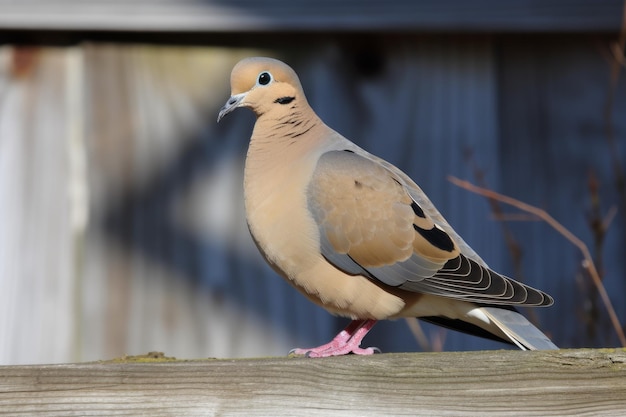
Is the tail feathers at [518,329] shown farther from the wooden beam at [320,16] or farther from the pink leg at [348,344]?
the wooden beam at [320,16]

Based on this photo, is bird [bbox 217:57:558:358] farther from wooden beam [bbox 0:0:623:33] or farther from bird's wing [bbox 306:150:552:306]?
wooden beam [bbox 0:0:623:33]

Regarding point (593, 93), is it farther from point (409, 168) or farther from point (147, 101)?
point (147, 101)

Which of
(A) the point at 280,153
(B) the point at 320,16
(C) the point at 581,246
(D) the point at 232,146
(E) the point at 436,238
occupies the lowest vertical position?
(C) the point at 581,246

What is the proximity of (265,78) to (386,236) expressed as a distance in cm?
58

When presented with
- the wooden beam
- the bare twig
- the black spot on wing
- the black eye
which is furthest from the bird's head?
the wooden beam

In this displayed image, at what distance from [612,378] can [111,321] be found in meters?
2.06

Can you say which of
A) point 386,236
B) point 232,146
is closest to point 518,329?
point 386,236

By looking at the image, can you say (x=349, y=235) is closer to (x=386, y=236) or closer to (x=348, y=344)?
(x=386, y=236)

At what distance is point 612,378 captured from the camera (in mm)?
2305

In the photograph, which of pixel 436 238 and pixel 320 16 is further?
pixel 320 16

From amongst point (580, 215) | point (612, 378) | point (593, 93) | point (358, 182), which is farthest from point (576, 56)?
point (612, 378)

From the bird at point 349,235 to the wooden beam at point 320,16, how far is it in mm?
754

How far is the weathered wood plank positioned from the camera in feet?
7.23

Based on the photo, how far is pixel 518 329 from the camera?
2.93 meters
